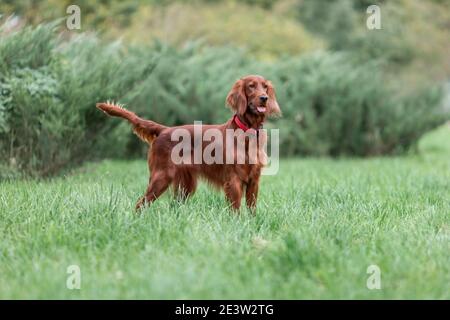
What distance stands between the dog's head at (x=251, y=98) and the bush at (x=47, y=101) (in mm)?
3102

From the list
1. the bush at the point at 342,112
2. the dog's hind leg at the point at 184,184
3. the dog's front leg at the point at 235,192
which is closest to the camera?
the dog's front leg at the point at 235,192

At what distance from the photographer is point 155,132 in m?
5.90

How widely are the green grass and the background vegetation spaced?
2363 mm

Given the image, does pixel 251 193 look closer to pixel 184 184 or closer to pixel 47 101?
pixel 184 184

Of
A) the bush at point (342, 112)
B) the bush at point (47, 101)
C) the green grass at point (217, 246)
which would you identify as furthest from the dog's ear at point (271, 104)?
the bush at point (342, 112)

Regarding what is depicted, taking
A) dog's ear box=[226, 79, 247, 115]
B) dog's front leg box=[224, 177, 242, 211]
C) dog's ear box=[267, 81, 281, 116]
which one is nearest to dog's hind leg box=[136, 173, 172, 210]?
dog's front leg box=[224, 177, 242, 211]

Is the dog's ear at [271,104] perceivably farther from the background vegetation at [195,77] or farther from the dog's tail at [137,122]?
the background vegetation at [195,77]

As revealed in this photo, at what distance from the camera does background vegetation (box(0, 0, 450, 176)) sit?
8.27 m

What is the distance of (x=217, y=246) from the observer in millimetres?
4219

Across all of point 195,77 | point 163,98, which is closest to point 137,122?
point 163,98

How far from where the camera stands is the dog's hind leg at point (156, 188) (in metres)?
5.58

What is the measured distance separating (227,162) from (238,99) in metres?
0.55
